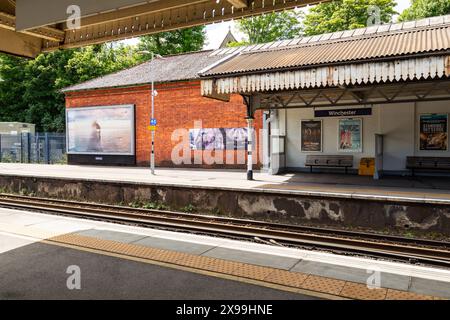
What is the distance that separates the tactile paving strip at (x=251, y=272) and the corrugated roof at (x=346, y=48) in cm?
782

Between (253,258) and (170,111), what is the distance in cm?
1630

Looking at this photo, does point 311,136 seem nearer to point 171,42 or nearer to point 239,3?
point 239,3

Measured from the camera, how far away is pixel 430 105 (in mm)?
14625

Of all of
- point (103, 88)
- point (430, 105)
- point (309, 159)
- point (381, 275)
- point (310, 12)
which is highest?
point (310, 12)

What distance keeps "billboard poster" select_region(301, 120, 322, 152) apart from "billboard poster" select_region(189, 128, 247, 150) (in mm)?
3372

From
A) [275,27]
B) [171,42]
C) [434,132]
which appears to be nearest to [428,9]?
[275,27]

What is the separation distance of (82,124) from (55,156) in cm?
504

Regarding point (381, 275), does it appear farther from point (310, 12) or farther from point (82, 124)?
point (310, 12)

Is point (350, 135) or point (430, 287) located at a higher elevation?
point (350, 135)

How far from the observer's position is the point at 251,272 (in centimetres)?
525

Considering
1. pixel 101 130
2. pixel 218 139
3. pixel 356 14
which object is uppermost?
pixel 356 14

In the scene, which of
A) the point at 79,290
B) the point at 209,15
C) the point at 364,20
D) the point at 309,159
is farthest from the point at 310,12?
the point at 79,290

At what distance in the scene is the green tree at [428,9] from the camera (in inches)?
1182

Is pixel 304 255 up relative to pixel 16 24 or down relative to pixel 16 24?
down
